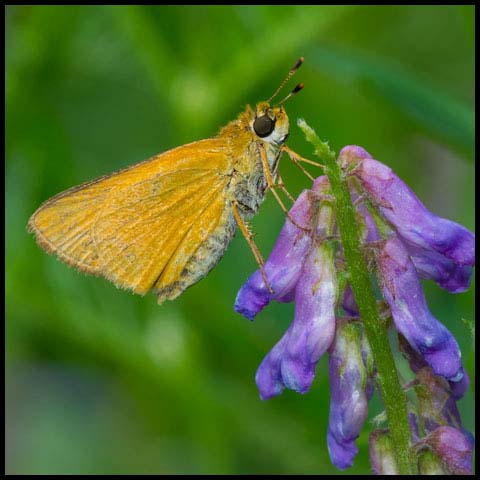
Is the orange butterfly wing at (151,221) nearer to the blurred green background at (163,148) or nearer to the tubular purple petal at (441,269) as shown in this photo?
the tubular purple petal at (441,269)

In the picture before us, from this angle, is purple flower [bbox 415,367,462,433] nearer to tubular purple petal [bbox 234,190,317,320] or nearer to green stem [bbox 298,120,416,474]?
green stem [bbox 298,120,416,474]

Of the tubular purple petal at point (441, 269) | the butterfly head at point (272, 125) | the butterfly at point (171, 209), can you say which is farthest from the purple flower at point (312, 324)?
the butterfly head at point (272, 125)

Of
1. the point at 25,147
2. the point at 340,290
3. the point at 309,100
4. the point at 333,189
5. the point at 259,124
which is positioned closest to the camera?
the point at 333,189

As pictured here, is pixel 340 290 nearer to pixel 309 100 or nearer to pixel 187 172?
pixel 187 172

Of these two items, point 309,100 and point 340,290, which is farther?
point 309,100

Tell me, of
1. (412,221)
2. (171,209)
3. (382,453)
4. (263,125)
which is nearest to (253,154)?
(263,125)

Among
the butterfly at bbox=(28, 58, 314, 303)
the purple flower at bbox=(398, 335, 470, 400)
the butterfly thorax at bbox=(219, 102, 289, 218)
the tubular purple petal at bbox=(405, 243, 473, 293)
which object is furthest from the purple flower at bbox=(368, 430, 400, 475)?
the butterfly thorax at bbox=(219, 102, 289, 218)

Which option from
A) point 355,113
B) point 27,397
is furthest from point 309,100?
point 27,397
